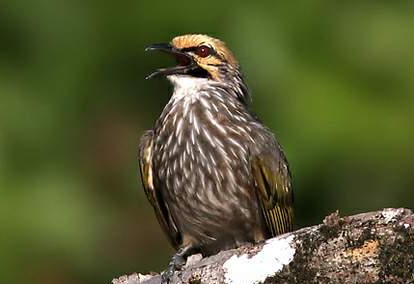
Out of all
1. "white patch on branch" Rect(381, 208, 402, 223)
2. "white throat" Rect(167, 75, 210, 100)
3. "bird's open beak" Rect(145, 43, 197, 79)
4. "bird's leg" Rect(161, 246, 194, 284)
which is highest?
"bird's open beak" Rect(145, 43, 197, 79)

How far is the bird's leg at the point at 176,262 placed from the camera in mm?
5215

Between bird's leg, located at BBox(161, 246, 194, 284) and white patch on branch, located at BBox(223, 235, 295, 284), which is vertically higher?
white patch on branch, located at BBox(223, 235, 295, 284)

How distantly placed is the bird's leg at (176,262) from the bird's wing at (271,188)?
37cm

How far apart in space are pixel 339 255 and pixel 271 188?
5.32ft

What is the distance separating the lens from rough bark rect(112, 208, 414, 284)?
4547 millimetres

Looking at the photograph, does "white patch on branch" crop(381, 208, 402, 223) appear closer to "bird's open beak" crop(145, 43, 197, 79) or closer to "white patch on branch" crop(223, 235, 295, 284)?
"white patch on branch" crop(223, 235, 295, 284)

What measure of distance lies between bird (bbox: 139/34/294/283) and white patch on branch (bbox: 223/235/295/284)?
115 cm

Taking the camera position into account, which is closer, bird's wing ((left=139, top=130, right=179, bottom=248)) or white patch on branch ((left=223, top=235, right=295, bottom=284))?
white patch on branch ((left=223, top=235, right=295, bottom=284))

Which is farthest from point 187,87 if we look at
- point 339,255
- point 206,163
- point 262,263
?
point 339,255

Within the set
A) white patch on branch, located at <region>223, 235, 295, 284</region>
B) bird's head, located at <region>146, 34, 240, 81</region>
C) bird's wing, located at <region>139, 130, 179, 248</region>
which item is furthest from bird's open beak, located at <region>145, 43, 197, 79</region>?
→ white patch on branch, located at <region>223, 235, 295, 284</region>

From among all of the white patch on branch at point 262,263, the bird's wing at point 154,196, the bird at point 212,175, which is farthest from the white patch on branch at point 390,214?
the bird's wing at point 154,196

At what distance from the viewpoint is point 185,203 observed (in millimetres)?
6184

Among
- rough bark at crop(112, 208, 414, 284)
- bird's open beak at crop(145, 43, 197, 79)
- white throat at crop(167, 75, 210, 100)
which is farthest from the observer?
white throat at crop(167, 75, 210, 100)

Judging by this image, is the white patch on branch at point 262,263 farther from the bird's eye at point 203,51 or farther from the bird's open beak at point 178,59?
the bird's eye at point 203,51
